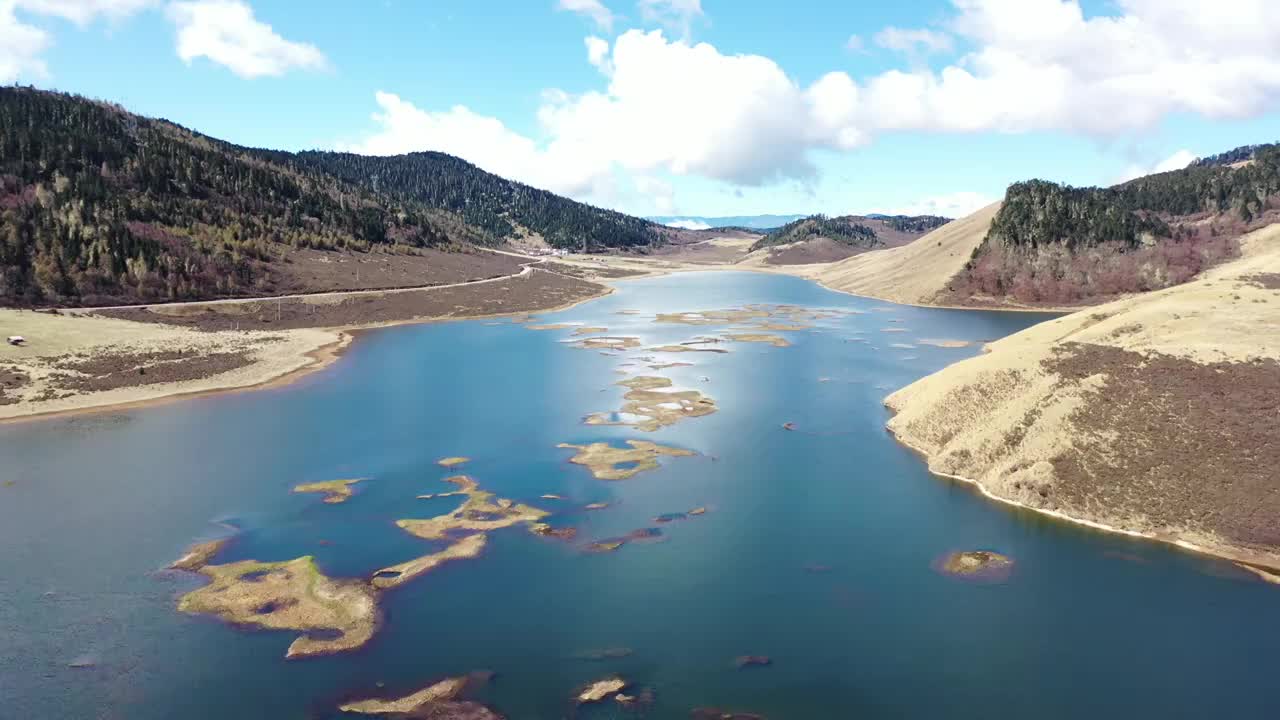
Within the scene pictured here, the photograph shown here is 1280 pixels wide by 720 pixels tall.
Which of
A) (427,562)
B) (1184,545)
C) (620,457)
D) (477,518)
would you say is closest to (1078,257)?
(1184,545)

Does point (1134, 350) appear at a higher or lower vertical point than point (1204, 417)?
higher

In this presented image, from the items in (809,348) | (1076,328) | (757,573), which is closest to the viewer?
(757,573)

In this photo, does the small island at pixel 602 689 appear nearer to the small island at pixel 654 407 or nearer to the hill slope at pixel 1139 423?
the hill slope at pixel 1139 423

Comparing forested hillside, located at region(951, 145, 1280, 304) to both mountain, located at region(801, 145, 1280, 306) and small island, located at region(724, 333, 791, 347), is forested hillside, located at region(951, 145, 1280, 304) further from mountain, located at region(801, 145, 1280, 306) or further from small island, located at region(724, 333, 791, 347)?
small island, located at region(724, 333, 791, 347)

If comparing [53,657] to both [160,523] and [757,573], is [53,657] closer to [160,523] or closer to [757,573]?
[160,523]

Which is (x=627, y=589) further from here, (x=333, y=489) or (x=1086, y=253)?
(x=1086, y=253)

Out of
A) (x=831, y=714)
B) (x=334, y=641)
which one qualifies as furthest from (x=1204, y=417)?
(x=334, y=641)

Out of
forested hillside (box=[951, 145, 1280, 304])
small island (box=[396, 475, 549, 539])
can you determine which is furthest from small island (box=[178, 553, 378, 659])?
forested hillside (box=[951, 145, 1280, 304])

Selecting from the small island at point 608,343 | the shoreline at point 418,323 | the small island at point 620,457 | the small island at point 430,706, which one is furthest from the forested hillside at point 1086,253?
the small island at point 430,706
